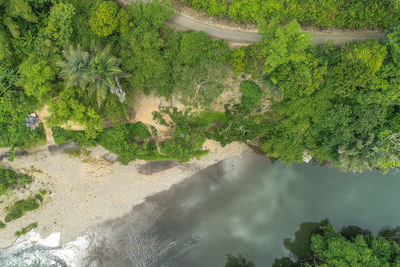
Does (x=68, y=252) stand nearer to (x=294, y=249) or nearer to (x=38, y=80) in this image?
(x=38, y=80)

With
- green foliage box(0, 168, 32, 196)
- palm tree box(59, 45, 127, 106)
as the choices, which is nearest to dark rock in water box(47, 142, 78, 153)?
green foliage box(0, 168, 32, 196)

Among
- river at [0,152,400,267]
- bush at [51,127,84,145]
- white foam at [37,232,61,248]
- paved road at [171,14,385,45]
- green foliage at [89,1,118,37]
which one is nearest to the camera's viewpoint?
green foliage at [89,1,118,37]

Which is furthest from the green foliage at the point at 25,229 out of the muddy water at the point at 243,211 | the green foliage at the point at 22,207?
the muddy water at the point at 243,211

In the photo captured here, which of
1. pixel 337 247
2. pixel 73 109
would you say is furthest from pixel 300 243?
pixel 73 109

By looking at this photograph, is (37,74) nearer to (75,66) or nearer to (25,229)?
(75,66)

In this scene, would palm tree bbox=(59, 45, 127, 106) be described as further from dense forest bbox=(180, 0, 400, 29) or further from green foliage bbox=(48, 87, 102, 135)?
dense forest bbox=(180, 0, 400, 29)

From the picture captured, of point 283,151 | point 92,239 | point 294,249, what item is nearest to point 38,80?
point 92,239
